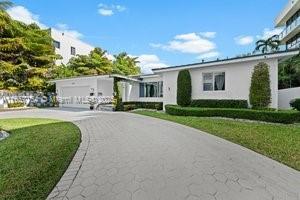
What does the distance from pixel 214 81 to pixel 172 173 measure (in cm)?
1391

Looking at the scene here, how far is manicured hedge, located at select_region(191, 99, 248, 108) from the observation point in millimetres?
16203

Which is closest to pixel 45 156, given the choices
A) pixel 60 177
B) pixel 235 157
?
pixel 60 177

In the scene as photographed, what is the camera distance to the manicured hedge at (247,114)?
40.0 ft

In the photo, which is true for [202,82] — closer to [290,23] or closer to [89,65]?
[89,65]

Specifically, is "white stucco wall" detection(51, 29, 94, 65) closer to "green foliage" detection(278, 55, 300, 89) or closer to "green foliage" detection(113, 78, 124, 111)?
"green foliage" detection(113, 78, 124, 111)

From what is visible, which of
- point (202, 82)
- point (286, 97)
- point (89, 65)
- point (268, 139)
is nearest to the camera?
point (268, 139)

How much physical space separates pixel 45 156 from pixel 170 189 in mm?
3684

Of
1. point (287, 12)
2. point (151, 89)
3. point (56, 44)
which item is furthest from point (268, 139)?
point (56, 44)

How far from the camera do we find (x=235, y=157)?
21.8 ft

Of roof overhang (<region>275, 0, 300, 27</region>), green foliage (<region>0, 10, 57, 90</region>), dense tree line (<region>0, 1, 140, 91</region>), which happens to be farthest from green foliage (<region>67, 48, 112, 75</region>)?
roof overhang (<region>275, 0, 300, 27</region>)

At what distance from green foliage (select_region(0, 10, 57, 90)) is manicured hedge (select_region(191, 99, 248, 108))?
19260mm

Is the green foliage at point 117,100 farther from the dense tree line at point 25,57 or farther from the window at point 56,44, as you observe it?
the window at point 56,44

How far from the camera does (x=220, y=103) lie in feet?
55.9

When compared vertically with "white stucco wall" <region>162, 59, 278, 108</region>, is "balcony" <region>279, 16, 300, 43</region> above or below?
above
